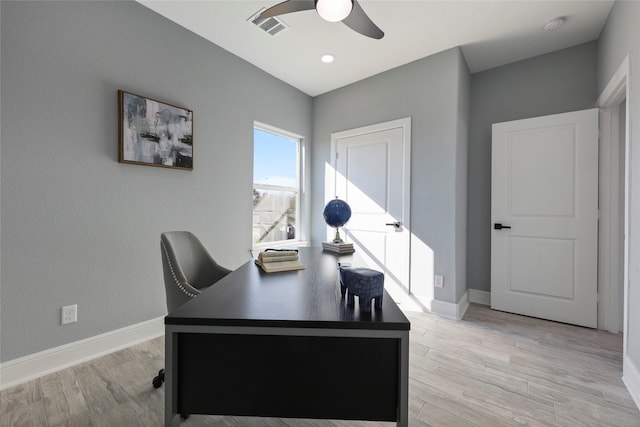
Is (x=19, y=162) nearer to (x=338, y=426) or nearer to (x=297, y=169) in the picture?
(x=338, y=426)

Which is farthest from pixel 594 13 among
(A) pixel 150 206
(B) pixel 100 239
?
(B) pixel 100 239

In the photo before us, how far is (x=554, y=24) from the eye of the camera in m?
2.41

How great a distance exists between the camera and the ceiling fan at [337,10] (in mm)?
1515

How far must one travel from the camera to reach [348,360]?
2.84 ft

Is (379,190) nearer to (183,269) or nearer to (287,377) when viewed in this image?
(183,269)

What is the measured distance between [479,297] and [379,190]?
1715 mm

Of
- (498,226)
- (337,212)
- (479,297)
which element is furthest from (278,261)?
(479,297)

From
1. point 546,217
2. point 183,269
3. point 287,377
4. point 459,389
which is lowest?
point 459,389

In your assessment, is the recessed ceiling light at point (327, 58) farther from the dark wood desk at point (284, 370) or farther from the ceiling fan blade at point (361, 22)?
the dark wood desk at point (284, 370)

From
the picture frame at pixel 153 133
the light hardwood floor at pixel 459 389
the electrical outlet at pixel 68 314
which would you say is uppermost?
the picture frame at pixel 153 133

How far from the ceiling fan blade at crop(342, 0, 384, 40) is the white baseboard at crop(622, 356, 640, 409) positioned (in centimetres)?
259

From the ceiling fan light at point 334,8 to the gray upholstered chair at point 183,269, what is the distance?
1.61 m

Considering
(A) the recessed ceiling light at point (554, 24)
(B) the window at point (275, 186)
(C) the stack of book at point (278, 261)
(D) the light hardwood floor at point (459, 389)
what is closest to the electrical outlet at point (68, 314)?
(D) the light hardwood floor at point (459, 389)

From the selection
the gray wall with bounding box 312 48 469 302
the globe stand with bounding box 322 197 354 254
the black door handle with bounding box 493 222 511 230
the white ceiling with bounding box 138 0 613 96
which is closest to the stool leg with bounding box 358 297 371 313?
the globe stand with bounding box 322 197 354 254
